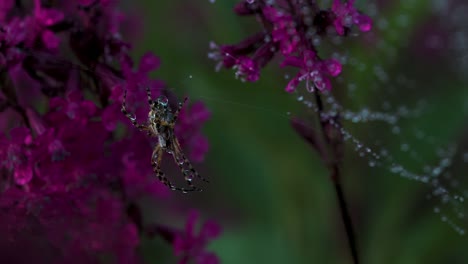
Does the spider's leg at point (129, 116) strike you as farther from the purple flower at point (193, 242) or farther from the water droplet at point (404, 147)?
the water droplet at point (404, 147)

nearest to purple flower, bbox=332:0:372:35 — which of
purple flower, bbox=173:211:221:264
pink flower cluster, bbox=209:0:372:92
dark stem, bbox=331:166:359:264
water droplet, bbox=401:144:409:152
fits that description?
pink flower cluster, bbox=209:0:372:92

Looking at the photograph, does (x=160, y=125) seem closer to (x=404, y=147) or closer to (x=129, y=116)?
(x=129, y=116)

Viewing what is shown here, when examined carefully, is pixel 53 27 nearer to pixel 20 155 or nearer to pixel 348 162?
pixel 20 155

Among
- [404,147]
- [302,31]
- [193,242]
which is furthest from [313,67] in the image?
[404,147]

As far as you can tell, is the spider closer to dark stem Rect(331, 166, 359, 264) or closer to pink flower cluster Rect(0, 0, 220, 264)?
pink flower cluster Rect(0, 0, 220, 264)

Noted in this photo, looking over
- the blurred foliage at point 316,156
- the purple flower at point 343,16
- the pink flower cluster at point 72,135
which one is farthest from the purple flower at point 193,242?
the purple flower at point 343,16

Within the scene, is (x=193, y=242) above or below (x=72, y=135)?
below
